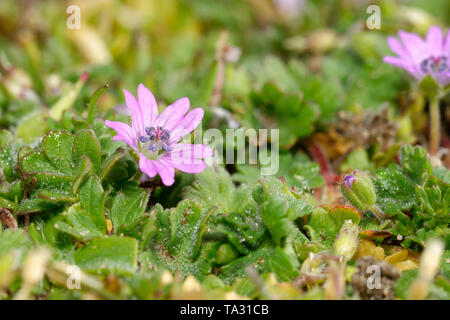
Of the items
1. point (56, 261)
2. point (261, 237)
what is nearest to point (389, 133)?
point (261, 237)

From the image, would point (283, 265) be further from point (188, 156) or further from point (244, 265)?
point (188, 156)

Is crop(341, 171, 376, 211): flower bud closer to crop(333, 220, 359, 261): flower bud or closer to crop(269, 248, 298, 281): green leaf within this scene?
crop(333, 220, 359, 261): flower bud

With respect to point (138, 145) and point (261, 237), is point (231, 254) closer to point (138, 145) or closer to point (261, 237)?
point (261, 237)

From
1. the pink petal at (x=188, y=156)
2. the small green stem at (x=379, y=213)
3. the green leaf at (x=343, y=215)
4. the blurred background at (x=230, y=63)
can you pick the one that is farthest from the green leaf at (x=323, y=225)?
the blurred background at (x=230, y=63)

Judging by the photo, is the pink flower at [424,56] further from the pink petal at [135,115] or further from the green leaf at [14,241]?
the green leaf at [14,241]

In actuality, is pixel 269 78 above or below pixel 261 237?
above

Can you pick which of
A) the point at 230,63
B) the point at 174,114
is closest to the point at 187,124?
the point at 174,114

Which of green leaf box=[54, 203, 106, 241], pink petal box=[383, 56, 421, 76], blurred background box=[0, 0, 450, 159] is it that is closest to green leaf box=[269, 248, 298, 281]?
green leaf box=[54, 203, 106, 241]
